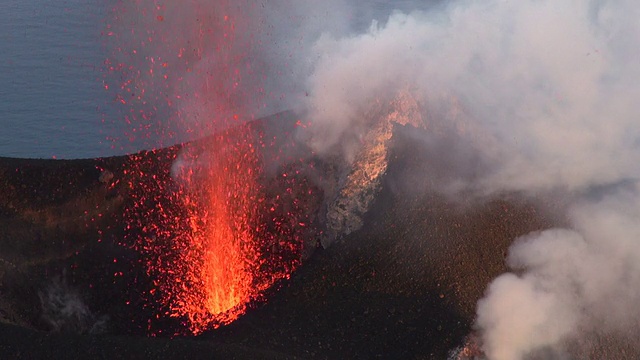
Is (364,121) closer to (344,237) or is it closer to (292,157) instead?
(292,157)

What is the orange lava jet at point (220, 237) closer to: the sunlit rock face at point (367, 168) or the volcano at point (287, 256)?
the volcano at point (287, 256)

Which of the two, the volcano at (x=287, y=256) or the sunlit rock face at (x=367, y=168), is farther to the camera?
the sunlit rock face at (x=367, y=168)

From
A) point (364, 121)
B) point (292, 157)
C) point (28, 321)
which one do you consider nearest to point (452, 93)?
point (364, 121)

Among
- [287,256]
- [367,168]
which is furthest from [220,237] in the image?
[367,168]

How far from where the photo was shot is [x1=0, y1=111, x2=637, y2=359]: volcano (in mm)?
17672

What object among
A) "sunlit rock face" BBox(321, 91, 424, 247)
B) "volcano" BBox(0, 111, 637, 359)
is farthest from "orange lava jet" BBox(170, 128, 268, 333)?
"sunlit rock face" BBox(321, 91, 424, 247)

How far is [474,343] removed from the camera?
17.7m

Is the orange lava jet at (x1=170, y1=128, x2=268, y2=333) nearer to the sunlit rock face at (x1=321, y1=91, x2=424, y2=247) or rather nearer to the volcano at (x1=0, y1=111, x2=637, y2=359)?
the volcano at (x1=0, y1=111, x2=637, y2=359)

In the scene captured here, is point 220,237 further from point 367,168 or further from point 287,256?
point 367,168

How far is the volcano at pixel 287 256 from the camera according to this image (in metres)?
17.7

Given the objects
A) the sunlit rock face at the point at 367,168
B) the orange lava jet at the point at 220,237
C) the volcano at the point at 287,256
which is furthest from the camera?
the orange lava jet at the point at 220,237

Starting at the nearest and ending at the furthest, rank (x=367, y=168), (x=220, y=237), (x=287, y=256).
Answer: (x=367, y=168) → (x=287, y=256) → (x=220, y=237)

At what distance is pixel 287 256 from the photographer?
78.9 feet

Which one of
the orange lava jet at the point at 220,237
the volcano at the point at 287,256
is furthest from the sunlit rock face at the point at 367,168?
the orange lava jet at the point at 220,237
